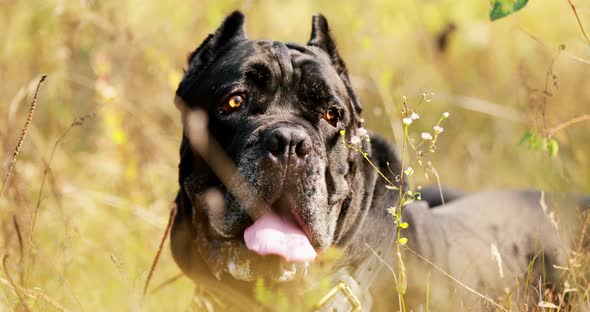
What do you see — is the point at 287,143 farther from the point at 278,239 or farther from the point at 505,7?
the point at 505,7

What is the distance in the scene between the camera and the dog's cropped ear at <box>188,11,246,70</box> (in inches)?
144

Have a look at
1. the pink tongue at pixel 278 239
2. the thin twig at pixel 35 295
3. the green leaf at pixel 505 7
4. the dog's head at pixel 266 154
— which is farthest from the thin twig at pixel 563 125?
the thin twig at pixel 35 295

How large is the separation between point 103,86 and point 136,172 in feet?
2.55

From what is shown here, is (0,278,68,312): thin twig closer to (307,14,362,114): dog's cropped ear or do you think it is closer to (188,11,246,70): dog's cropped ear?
(188,11,246,70): dog's cropped ear

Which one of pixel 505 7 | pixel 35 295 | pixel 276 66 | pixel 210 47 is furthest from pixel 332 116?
pixel 35 295

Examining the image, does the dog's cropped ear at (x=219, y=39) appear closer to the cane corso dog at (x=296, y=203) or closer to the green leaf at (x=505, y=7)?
the cane corso dog at (x=296, y=203)

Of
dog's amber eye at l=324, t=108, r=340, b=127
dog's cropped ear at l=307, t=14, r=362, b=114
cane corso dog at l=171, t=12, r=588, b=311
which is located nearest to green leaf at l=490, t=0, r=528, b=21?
cane corso dog at l=171, t=12, r=588, b=311

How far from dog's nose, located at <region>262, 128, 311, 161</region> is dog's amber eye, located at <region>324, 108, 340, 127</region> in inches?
16.2

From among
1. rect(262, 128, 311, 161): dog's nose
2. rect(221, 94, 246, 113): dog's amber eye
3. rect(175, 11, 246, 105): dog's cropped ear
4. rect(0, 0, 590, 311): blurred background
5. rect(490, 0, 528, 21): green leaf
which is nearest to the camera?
rect(490, 0, 528, 21): green leaf

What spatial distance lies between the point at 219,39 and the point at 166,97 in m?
3.37

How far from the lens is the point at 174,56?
24.0 ft

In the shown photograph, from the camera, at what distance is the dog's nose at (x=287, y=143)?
2848 millimetres

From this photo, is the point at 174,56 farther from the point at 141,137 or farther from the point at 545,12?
the point at 545,12

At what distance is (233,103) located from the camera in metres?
3.21
